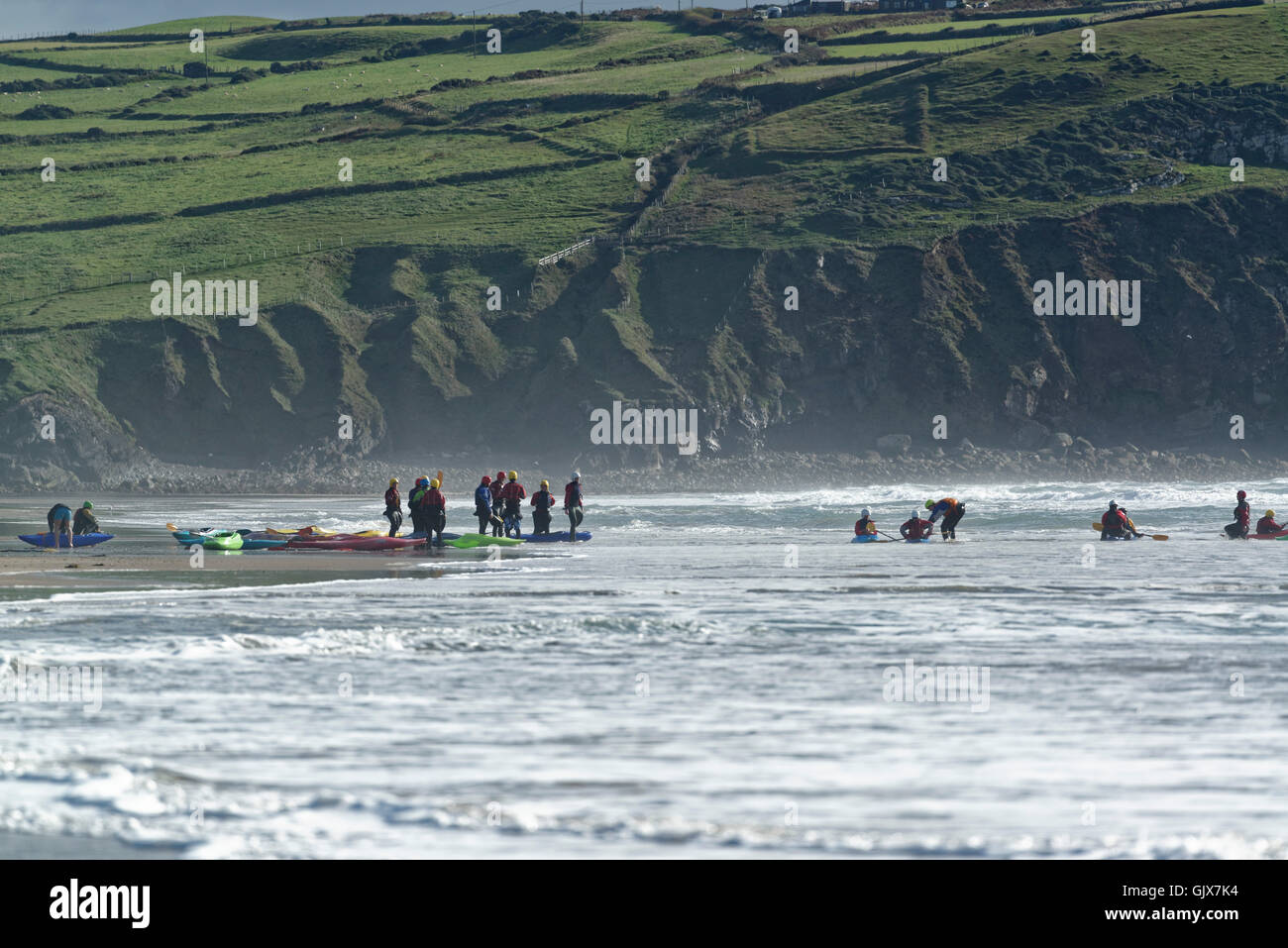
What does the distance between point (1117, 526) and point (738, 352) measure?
141 feet

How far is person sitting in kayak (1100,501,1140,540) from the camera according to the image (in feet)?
116

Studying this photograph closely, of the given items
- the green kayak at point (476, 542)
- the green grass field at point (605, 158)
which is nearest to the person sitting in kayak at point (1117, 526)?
the green kayak at point (476, 542)

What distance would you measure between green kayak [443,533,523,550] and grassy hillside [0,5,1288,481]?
3968cm

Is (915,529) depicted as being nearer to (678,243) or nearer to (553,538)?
(553,538)

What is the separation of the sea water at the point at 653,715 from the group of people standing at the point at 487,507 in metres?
7.14

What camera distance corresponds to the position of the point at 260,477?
226 feet

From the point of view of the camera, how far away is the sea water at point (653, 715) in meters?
8.99

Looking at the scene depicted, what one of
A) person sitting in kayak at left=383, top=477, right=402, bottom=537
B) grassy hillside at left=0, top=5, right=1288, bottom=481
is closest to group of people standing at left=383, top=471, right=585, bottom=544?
person sitting in kayak at left=383, top=477, right=402, bottom=537

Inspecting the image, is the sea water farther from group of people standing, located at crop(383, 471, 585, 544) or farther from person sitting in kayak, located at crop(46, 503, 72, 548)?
group of people standing, located at crop(383, 471, 585, 544)

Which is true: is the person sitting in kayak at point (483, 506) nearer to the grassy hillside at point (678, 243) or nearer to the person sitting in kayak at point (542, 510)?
the person sitting in kayak at point (542, 510)

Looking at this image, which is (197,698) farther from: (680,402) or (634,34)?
(634,34)

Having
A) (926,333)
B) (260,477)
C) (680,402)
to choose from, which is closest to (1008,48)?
(926,333)

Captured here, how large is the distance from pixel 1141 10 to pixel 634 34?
5025 centimetres

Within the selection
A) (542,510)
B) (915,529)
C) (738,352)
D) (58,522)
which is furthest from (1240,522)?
(738,352)
